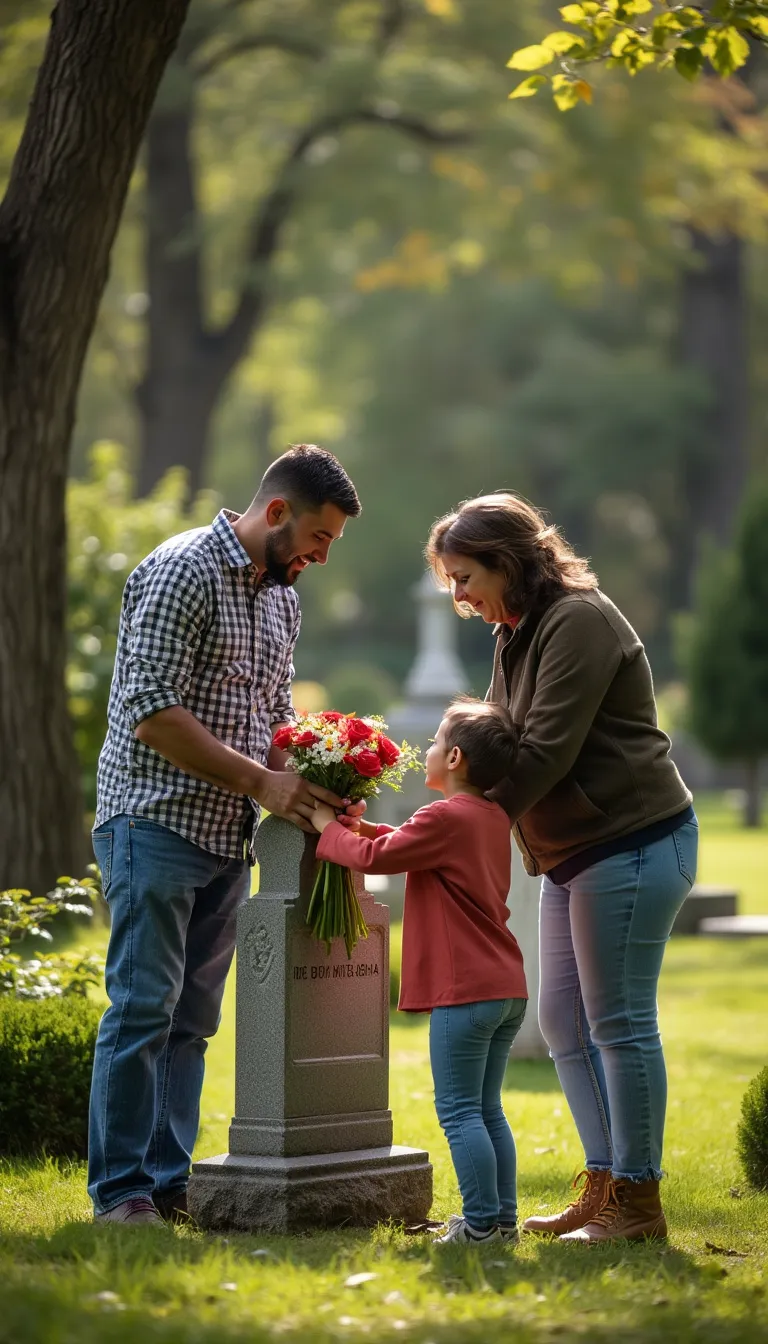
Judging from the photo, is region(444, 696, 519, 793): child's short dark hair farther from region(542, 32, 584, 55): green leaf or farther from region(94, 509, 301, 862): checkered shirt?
region(542, 32, 584, 55): green leaf

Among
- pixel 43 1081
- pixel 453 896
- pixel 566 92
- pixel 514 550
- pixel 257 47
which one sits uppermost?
pixel 257 47

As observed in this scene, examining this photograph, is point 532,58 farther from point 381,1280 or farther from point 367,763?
point 381,1280

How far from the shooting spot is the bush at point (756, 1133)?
21.8ft

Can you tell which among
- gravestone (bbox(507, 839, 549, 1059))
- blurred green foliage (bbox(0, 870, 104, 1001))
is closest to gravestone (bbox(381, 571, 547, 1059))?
gravestone (bbox(507, 839, 549, 1059))

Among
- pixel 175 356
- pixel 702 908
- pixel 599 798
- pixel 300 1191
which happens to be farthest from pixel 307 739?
pixel 175 356

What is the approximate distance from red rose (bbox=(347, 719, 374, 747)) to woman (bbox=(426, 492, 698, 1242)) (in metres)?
0.47

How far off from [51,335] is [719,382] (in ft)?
123

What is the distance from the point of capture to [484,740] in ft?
16.8

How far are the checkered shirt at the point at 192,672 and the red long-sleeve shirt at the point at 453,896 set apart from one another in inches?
18.7

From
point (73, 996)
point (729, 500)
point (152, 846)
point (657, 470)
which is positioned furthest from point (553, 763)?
point (657, 470)

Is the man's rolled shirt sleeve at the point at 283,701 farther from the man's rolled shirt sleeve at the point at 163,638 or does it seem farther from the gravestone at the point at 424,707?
the gravestone at the point at 424,707

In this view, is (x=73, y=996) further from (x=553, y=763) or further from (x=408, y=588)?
(x=408, y=588)

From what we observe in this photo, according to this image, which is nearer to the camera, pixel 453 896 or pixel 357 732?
pixel 453 896

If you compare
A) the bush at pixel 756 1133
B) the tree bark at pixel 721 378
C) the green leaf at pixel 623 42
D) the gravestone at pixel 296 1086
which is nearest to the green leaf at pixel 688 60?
the green leaf at pixel 623 42
